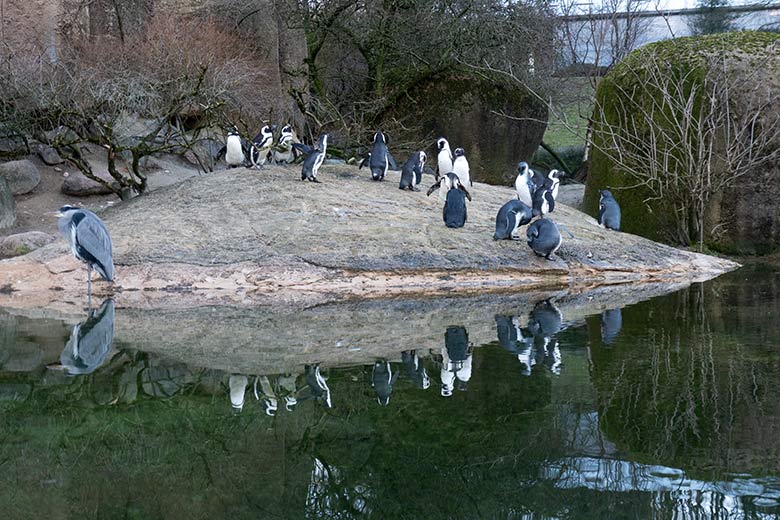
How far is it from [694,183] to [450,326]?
7.18 m

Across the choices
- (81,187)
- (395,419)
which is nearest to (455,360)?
(395,419)

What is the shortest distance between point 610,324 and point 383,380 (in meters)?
2.78

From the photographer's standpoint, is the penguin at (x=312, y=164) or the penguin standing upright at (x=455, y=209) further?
the penguin at (x=312, y=164)

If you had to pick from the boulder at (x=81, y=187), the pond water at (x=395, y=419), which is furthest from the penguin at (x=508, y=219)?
the boulder at (x=81, y=187)

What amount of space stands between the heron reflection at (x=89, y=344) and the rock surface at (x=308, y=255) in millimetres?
1284

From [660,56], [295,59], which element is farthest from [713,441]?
[295,59]

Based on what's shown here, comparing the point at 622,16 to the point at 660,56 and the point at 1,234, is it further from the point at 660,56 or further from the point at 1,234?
the point at 1,234

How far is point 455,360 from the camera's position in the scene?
6.20m

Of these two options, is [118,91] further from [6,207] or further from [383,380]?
[383,380]

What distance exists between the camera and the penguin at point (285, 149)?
567 inches

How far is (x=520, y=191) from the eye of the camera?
13.1m

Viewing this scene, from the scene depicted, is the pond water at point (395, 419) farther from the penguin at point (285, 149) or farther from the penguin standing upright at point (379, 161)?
the penguin at point (285, 149)

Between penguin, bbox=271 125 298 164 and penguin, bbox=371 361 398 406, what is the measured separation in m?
8.70

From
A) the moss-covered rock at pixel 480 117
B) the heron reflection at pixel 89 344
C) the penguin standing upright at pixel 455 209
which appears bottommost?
the heron reflection at pixel 89 344
